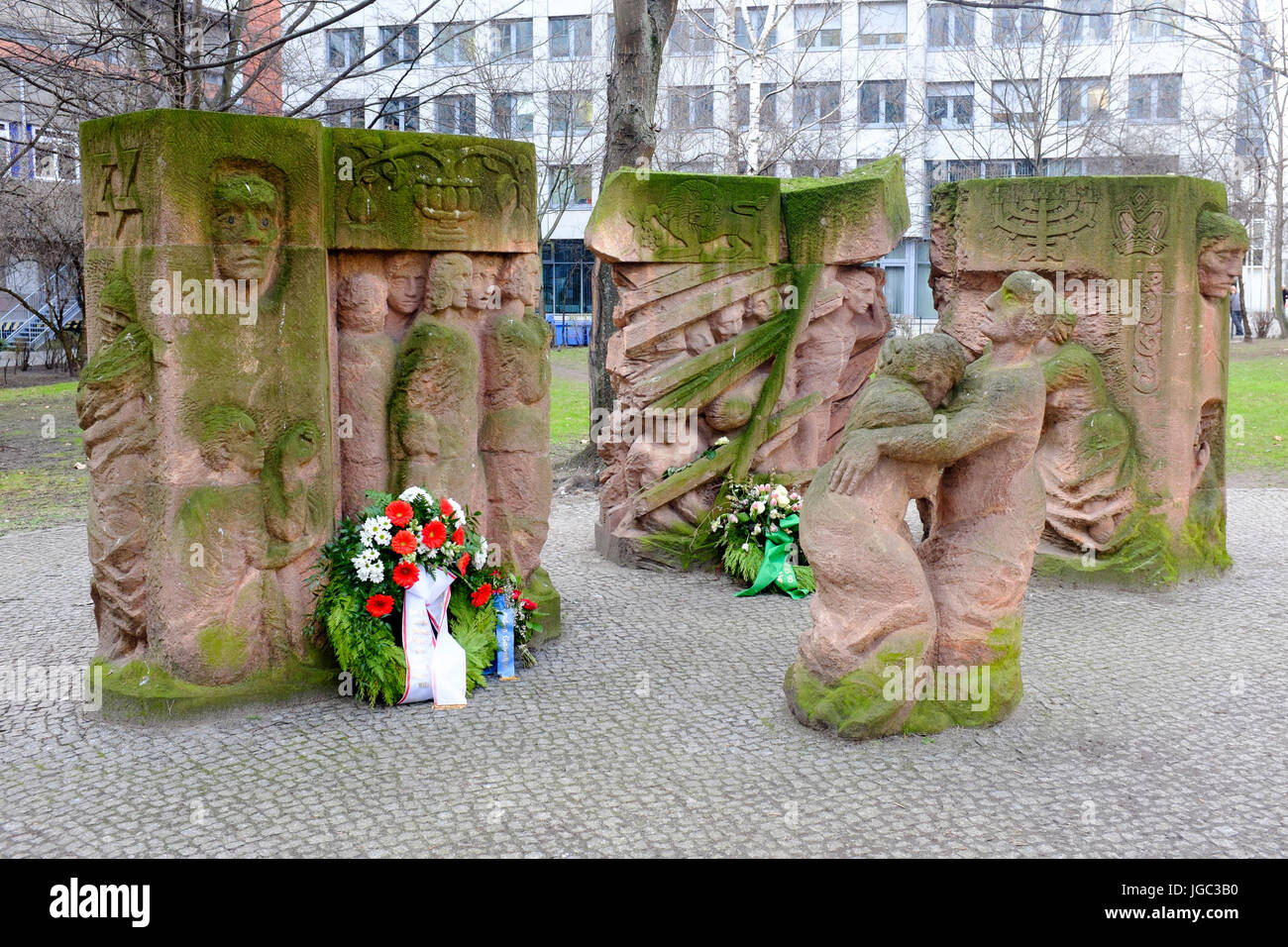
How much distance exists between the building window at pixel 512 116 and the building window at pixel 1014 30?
10.2 m

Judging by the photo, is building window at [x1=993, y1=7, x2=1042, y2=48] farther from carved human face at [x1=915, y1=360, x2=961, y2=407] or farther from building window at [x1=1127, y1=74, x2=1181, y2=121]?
carved human face at [x1=915, y1=360, x2=961, y2=407]

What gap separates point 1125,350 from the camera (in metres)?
8.78

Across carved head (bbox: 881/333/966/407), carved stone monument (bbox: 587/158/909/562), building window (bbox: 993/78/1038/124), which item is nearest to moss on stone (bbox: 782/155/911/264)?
carved stone monument (bbox: 587/158/909/562)

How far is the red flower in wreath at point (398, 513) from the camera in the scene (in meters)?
6.49

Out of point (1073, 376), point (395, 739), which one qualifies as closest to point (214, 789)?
point (395, 739)

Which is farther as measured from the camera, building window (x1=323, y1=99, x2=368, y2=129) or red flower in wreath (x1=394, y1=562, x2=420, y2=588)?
building window (x1=323, y1=99, x2=368, y2=129)

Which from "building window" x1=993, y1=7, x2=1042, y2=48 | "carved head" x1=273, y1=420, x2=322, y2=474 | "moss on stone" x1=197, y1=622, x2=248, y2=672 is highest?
"building window" x1=993, y1=7, x2=1042, y2=48

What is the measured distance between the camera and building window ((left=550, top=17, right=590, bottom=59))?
2809cm

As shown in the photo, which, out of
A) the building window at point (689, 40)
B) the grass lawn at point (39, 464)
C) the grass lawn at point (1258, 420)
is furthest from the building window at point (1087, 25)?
the grass lawn at point (39, 464)

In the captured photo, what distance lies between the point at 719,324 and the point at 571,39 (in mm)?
22370

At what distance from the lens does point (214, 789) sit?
5312mm

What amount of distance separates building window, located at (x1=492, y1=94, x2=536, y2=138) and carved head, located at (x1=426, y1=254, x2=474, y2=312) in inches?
681

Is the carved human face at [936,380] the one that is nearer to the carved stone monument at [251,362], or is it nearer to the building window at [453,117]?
the carved stone monument at [251,362]

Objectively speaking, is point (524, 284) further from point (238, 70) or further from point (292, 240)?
point (238, 70)
